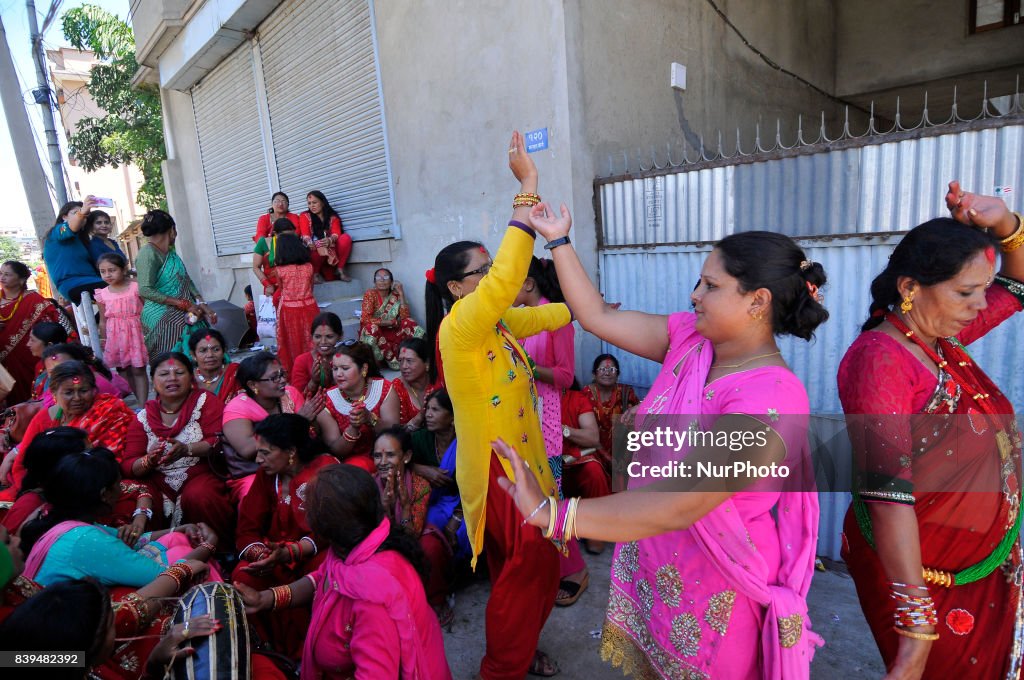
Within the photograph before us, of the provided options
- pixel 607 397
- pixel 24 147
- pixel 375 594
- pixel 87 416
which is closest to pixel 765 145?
pixel 607 397

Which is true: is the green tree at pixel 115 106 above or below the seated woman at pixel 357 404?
above

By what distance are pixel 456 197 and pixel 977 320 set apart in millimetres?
4391

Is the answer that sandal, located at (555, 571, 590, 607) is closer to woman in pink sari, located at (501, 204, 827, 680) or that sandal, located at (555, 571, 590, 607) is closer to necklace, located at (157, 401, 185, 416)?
woman in pink sari, located at (501, 204, 827, 680)

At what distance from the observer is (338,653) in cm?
178

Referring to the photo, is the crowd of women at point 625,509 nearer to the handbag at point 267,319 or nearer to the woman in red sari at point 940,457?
the woman in red sari at point 940,457

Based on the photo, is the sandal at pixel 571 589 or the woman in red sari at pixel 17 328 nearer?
the sandal at pixel 571 589

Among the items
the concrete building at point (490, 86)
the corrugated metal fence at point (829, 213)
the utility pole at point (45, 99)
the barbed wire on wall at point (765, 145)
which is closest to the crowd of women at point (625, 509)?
the corrugated metal fence at point (829, 213)

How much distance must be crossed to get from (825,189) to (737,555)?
2566mm

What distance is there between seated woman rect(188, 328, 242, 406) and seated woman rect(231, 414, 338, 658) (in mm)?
921

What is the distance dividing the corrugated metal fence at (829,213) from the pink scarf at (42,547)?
3.29 meters

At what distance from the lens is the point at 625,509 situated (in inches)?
47.6

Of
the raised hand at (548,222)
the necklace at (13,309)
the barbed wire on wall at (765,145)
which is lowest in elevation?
the necklace at (13,309)

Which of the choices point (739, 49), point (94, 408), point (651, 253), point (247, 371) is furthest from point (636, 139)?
point (94, 408)

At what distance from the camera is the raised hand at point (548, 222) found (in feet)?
5.65
